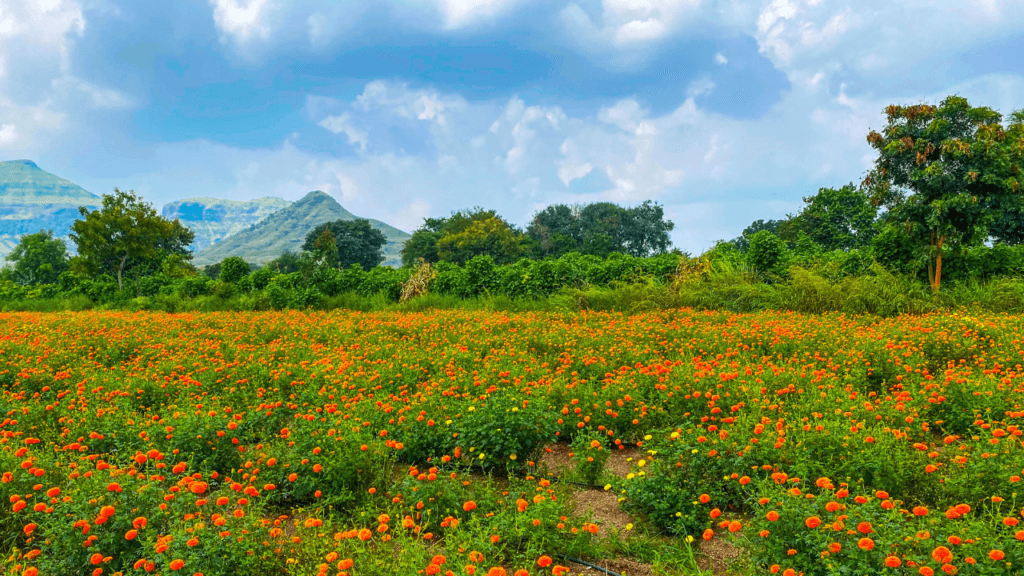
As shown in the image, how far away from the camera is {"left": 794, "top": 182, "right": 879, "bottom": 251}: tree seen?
113 feet

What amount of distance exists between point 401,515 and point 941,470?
3186mm

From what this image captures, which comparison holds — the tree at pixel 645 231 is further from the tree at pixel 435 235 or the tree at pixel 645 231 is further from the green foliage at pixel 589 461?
the green foliage at pixel 589 461

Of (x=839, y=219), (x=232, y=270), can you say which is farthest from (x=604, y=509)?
(x=839, y=219)

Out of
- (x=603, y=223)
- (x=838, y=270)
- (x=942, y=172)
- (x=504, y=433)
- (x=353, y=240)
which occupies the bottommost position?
(x=504, y=433)

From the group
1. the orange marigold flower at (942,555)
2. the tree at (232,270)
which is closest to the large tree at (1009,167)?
the orange marigold flower at (942,555)

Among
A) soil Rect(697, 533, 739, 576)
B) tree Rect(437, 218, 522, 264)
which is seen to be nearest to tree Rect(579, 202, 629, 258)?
tree Rect(437, 218, 522, 264)

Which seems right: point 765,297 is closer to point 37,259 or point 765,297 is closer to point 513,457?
point 513,457

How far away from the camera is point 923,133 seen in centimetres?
1238

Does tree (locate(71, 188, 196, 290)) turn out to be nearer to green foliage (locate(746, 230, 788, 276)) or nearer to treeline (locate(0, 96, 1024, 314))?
treeline (locate(0, 96, 1024, 314))

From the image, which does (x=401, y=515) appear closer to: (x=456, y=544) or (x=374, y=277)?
(x=456, y=544)

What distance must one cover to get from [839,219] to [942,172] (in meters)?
26.8

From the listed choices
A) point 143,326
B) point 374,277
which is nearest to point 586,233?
point 374,277

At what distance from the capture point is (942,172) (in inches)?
466

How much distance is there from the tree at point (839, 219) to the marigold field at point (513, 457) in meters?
31.7
